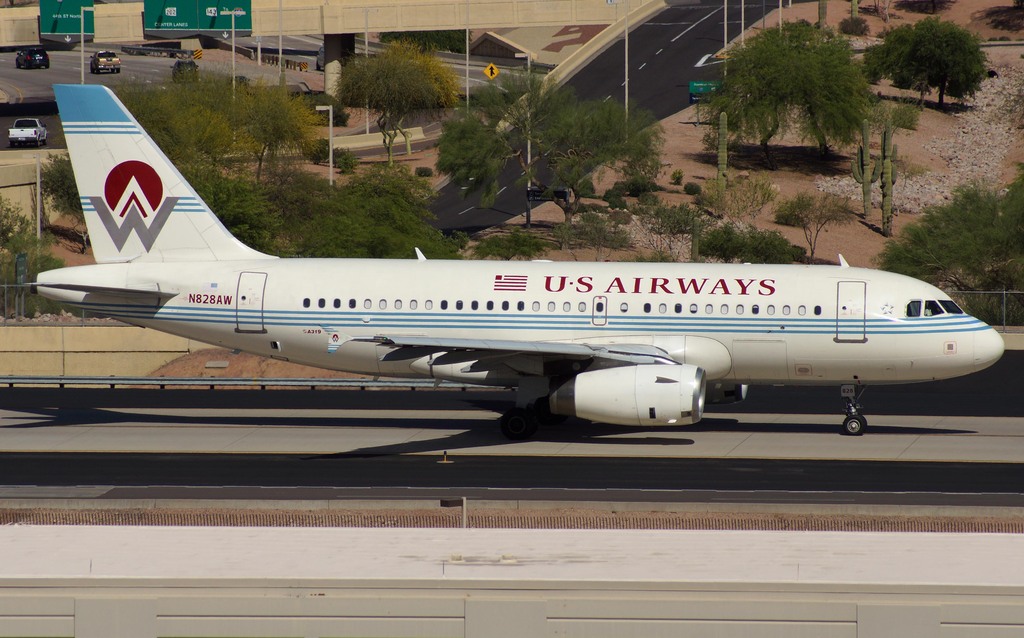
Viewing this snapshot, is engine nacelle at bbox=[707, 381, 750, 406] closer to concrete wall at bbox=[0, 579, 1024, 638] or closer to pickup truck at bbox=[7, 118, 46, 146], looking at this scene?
concrete wall at bbox=[0, 579, 1024, 638]

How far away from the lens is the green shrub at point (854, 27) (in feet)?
411

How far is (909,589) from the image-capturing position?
1174 cm

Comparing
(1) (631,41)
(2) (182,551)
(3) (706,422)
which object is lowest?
(3) (706,422)

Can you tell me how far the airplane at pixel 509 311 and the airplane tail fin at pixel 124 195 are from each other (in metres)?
0.04

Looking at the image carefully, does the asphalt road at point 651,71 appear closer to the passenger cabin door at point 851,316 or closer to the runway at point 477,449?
the runway at point 477,449

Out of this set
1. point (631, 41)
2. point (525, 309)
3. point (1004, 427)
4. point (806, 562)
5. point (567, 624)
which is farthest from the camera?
point (631, 41)

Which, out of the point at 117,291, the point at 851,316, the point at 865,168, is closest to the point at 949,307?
the point at 851,316

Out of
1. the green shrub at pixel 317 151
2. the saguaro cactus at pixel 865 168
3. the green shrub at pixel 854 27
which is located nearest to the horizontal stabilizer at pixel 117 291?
the saguaro cactus at pixel 865 168

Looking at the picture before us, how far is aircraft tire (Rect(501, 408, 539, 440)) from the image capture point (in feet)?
98.5

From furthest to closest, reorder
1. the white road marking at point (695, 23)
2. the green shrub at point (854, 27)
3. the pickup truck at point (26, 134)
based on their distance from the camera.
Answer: the green shrub at point (854, 27)
the white road marking at point (695, 23)
the pickup truck at point (26, 134)

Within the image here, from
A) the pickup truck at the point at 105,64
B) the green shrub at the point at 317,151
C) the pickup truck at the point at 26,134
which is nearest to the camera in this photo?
the pickup truck at the point at 26,134

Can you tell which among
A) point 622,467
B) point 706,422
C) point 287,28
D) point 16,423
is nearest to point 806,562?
point 622,467

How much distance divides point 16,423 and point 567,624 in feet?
80.8

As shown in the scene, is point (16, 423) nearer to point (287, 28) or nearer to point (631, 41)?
point (287, 28)
